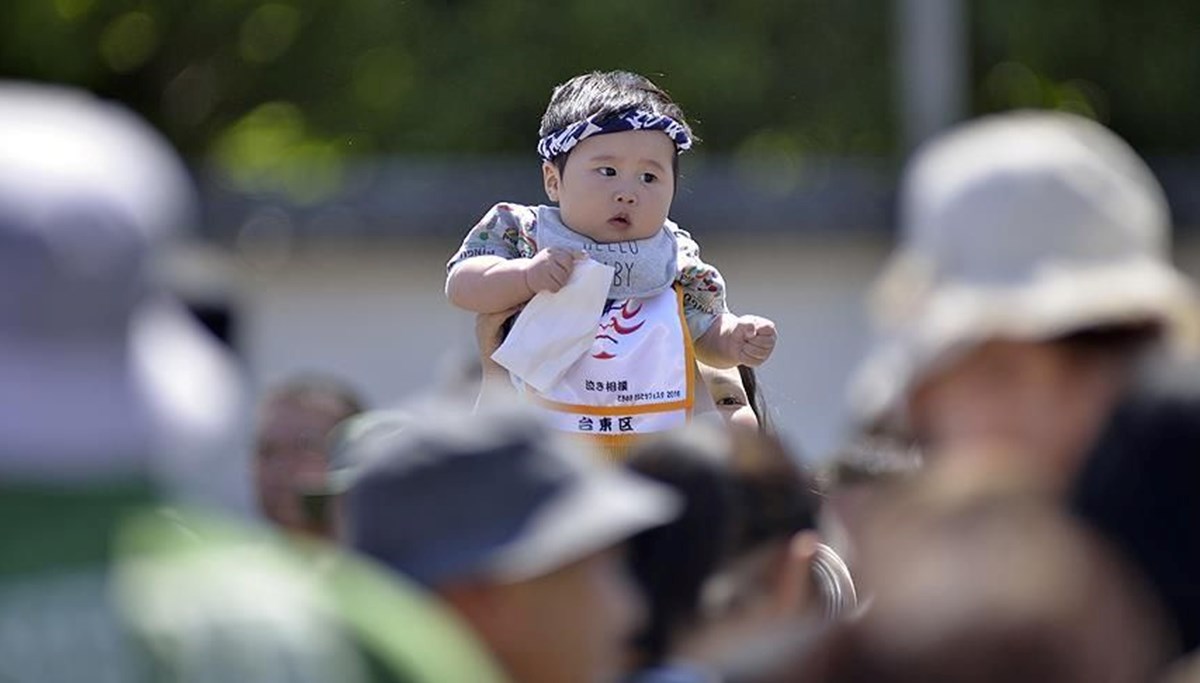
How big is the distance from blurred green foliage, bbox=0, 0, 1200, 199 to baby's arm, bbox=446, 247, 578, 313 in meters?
13.3

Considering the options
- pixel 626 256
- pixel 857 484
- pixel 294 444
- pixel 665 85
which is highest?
pixel 626 256

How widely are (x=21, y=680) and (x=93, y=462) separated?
23cm

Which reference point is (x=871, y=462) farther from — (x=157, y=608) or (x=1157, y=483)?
(x=157, y=608)

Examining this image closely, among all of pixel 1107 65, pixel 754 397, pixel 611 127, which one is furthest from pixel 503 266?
pixel 1107 65

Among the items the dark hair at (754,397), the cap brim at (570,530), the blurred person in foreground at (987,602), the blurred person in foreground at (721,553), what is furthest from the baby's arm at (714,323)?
the blurred person in foreground at (987,602)

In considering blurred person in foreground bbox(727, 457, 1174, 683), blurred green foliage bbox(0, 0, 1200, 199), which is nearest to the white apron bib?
blurred person in foreground bbox(727, 457, 1174, 683)

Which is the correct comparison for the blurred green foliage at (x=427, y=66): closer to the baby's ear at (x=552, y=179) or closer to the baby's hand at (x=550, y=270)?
the baby's ear at (x=552, y=179)

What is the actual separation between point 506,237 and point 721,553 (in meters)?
0.99

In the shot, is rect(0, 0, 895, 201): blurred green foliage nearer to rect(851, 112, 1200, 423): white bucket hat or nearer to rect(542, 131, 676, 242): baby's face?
rect(542, 131, 676, 242): baby's face

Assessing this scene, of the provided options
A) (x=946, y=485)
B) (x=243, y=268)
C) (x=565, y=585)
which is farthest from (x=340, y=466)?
(x=243, y=268)

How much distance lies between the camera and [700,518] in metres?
3.81

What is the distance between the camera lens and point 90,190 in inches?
102

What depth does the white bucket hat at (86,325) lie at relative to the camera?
2578 mm

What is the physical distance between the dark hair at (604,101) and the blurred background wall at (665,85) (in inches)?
401
